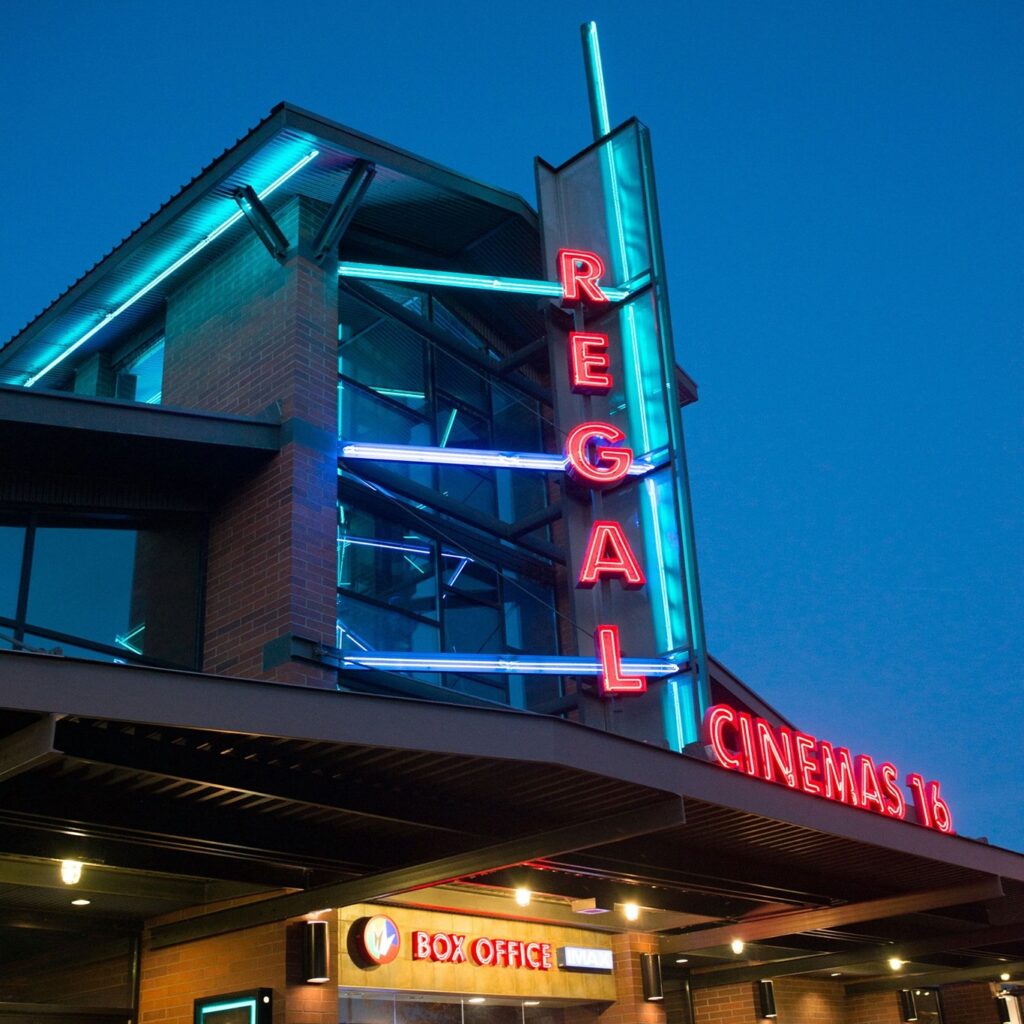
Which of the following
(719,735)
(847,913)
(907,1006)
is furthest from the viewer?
(907,1006)

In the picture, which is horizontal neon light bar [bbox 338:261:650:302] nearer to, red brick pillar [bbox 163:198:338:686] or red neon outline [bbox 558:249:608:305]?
red neon outline [bbox 558:249:608:305]

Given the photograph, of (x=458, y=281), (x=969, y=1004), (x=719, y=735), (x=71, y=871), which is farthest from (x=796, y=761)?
(x=969, y=1004)

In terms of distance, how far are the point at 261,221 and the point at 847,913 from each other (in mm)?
10492

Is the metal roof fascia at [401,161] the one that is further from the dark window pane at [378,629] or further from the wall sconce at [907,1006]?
the wall sconce at [907,1006]

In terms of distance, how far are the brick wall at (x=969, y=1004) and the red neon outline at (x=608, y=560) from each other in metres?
15.8

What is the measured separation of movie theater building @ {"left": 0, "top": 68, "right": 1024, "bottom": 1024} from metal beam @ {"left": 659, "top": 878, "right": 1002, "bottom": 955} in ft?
0.15

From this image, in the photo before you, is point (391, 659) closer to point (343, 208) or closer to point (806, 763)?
point (806, 763)

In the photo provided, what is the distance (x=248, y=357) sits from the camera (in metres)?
15.5

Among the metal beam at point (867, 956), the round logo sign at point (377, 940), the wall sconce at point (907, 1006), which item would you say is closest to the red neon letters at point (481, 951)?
the round logo sign at point (377, 940)

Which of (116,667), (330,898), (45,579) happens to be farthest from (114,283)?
(116,667)

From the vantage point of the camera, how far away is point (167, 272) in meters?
17.0

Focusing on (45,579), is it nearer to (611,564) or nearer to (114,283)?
(114,283)

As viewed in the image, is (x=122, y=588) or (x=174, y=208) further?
A: (x=174, y=208)

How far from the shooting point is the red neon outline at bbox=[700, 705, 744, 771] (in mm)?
12961
